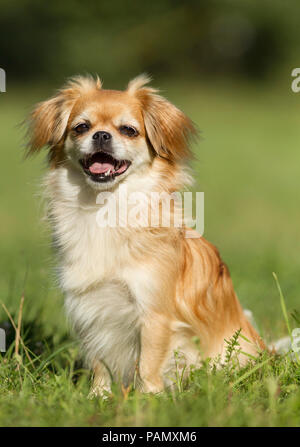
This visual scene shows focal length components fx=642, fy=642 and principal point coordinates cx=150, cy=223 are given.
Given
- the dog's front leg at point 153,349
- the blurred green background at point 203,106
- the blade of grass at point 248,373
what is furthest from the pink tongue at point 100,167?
the blade of grass at point 248,373

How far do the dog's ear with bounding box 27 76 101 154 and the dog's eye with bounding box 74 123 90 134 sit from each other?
11 centimetres

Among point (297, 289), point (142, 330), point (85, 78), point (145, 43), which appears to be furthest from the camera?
point (145, 43)

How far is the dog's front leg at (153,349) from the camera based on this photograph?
3283mm

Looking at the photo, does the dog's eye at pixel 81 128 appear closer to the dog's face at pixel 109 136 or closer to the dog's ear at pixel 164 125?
the dog's face at pixel 109 136

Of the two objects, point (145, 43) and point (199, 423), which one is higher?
point (145, 43)

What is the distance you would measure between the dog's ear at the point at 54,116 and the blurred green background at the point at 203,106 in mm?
185

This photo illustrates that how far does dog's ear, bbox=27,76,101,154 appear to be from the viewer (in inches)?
143

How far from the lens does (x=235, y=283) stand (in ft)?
18.2

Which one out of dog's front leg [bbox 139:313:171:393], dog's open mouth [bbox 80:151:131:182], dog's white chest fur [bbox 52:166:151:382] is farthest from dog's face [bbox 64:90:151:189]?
dog's front leg [bbox 139:313:171:393]

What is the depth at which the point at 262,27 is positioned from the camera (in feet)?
87.1

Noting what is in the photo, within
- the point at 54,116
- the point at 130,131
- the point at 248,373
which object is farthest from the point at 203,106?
the point at 248,373
